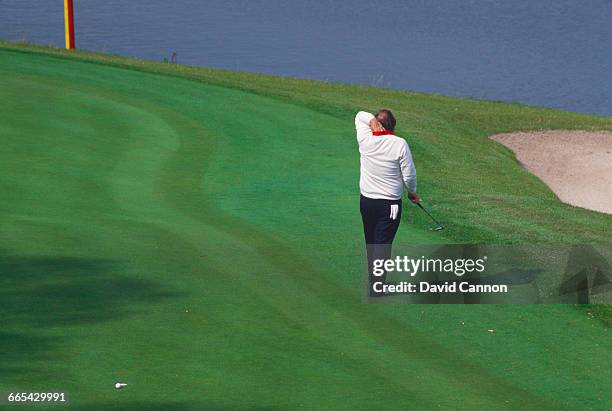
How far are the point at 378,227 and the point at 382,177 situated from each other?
509mm

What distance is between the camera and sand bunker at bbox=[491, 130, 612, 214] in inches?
Result: 869

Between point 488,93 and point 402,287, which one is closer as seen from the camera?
point 402,287

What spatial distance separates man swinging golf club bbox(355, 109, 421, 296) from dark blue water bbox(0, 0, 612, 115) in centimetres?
3018

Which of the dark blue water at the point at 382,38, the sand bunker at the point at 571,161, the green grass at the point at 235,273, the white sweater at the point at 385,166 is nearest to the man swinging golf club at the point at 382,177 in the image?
the white sweater at the point at 385,166

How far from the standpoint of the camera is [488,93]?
40.0 metres

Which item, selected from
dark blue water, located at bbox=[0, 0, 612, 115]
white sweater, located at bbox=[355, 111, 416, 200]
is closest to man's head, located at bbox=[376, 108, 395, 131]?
white sweater, located at bbox=[355, 111, 416, 200]

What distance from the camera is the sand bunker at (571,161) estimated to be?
2208 cm

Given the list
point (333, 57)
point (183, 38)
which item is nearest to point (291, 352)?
point (333, 57)

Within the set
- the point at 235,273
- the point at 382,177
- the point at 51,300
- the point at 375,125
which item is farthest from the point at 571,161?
the point at 51,300

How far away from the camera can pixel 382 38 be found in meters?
48.1

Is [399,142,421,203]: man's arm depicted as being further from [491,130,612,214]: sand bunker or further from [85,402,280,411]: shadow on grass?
[491,130,612,214]: sand bunker

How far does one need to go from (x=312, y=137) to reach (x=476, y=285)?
9003 mm

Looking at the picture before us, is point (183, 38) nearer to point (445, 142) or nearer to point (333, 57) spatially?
point (333, 57)

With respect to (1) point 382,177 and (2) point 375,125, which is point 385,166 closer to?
(1) point 382,177
